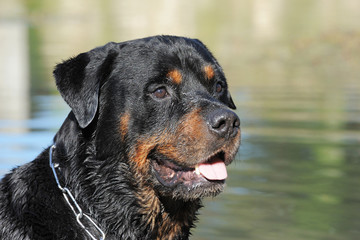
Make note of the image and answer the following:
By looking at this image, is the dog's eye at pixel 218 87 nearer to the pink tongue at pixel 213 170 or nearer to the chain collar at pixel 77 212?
the pink tongue at pixel 213 170

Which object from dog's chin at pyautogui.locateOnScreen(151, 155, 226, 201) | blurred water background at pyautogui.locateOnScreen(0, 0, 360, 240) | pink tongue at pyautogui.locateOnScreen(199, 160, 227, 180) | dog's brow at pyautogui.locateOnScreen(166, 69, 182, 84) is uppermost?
dog's brow at pyautogui.locateOnScreen(166, 69, 182, 84)

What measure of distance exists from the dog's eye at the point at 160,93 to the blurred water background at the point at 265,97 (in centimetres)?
233

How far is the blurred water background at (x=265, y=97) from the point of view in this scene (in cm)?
695

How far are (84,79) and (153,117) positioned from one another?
53cm

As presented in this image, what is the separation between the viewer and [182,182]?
4.30 metres

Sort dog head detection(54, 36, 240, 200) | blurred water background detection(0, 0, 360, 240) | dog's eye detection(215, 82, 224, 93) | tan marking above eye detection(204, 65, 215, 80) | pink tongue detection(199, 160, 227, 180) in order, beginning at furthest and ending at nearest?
blurred water background detection(0, 0, 360, 240) → dog's eye detection(215, 82, 224, 93) → tan marking above eye detection(204, 65, 215, 80) → pink tongue detection(199, 160, 227, 180) → dog head detection(54, 36, 240, 200)

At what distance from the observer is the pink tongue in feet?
14.2

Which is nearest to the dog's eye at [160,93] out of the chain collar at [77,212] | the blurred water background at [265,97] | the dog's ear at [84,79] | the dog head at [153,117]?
the dog head at [153,117]

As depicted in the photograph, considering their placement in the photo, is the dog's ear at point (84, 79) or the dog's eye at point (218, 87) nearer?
the dog's ear at point (84, 79)

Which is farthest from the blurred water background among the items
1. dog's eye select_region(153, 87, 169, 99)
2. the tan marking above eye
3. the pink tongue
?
Answer: dog's eye select_region(153, 87, 169, 99)

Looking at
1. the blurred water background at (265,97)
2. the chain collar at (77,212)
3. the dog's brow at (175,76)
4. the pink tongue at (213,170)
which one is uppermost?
the dog's brow at (175,76)

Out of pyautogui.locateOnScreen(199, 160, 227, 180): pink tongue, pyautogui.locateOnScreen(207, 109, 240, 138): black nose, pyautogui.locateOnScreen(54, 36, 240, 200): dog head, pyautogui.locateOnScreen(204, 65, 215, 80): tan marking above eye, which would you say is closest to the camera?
pyautogui.locateOnScreen(207, 109, 240, 138): black nose

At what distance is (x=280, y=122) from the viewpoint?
436 inches

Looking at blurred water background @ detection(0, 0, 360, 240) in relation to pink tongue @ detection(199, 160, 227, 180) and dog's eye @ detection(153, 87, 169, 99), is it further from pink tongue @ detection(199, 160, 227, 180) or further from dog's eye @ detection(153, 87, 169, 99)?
dog's eye @ detection(153, 87, 169, 99)
